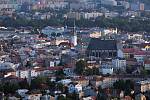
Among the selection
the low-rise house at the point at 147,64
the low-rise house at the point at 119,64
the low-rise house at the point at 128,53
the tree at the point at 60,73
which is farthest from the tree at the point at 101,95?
the low-rise house at the point at 128,53

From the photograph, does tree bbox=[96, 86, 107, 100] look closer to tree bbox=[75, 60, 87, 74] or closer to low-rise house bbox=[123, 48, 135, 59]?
tree bbox=[75, 60, 87, 74]

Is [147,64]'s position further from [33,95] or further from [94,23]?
[94,23]

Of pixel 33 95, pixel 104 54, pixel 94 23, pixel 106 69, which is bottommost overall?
pixel 94 23

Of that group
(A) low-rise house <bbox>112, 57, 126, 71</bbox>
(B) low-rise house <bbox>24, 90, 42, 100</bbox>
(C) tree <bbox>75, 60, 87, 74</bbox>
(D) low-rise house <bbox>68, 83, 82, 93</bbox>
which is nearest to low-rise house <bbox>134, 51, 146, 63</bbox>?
(A) low-rise house <bbox>112, 57, 126, 71</bbox>

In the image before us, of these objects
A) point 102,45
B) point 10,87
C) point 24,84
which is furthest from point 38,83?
point 102,45

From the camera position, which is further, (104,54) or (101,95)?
(104,54)

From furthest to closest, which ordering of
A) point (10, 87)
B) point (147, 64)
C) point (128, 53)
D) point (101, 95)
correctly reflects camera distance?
point (128, 53)
point (147, 64)
point (10, 87)
point (101, 95)

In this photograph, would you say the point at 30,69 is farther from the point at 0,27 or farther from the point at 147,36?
the point at 0,27

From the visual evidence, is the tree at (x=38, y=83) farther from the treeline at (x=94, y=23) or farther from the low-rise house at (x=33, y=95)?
the treeline at (x=94, y=23)

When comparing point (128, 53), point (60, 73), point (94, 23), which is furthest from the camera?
point (94, 23)
